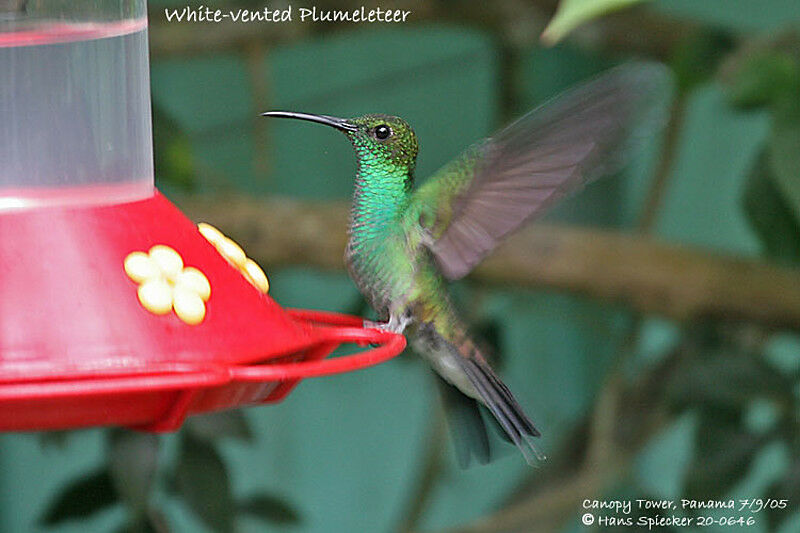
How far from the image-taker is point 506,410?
1505mm

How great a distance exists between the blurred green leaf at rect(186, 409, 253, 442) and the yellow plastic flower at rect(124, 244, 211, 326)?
96 cm

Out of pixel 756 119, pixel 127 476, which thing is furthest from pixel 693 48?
pixel 127 476

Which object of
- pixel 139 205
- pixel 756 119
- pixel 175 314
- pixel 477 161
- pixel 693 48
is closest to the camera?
pixel 175 314

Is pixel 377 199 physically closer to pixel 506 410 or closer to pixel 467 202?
pixel 467 202

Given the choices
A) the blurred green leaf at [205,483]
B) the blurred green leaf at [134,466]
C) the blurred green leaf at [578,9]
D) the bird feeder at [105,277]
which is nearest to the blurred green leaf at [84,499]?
the blurred green leaf at [205,483]

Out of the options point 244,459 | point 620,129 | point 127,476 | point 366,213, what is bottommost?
point 244,459

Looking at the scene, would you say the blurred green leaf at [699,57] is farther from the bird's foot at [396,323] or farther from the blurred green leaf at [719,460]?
the bird's foot at [396,323]

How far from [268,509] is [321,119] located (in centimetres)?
124

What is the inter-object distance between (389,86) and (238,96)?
0.40 m

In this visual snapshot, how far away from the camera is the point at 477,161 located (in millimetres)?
1440

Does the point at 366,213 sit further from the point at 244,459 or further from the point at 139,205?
the point at 244,459

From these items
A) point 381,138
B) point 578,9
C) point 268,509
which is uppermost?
point 578,9

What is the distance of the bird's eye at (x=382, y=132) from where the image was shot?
59.2 inches

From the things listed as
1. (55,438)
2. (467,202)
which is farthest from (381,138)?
(55,438)
